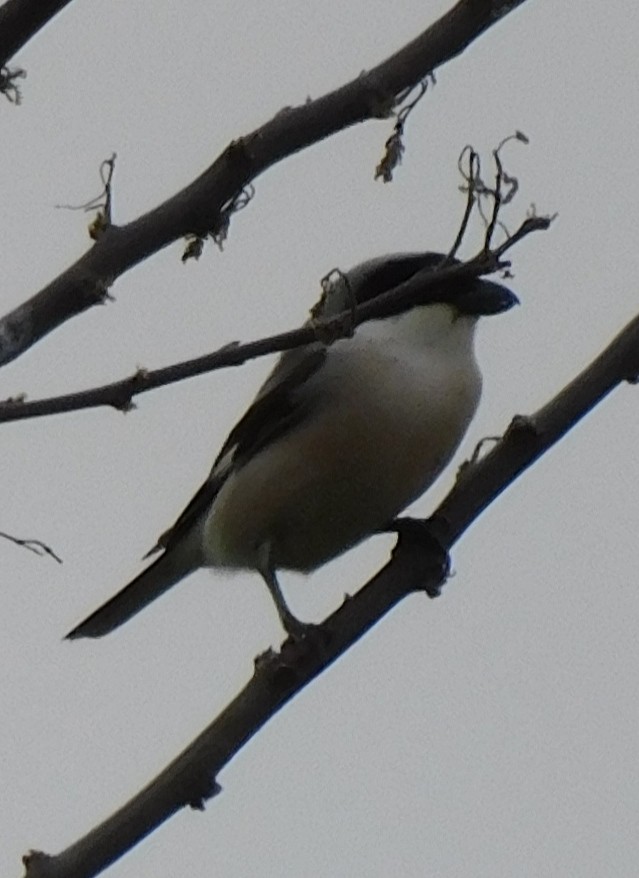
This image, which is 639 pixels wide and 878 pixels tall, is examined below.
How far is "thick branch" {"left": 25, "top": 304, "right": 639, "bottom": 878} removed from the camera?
6.26 ft

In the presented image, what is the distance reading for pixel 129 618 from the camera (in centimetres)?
394

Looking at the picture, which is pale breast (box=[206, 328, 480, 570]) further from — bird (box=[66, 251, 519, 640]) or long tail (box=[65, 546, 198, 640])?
long tail (box=[65, 546, 198, 640])

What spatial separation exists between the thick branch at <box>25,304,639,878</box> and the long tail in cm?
148

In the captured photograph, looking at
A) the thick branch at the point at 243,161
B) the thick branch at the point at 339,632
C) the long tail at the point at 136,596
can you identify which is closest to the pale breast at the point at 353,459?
the long tail at the point at 136,596

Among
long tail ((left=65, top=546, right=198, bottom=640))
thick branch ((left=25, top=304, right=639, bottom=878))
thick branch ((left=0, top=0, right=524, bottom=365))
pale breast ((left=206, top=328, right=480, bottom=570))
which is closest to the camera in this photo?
thick branch ((left=0, top=0, right=524, bottom=365))

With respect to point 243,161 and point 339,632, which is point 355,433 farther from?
point 243,161

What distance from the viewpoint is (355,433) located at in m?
3.26

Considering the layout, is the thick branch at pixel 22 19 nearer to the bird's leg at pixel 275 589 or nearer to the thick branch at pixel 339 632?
the thick branch at pixel 339 632

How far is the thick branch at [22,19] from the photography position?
169cm

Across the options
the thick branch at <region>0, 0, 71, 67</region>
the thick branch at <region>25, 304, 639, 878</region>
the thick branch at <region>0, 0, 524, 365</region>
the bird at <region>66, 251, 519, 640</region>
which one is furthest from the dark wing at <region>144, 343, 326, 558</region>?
the thick branch at <region>0, 0, 71, 67</region>

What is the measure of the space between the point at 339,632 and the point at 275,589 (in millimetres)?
1021

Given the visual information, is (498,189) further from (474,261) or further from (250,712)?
(250,712)

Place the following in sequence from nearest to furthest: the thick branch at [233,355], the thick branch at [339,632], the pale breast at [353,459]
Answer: the thick branch at [233,355] < the thick branch at [339,632] < the pale breast at [353,459]

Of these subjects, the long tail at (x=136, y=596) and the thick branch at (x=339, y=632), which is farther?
the long tail at (x=136, y=596)
